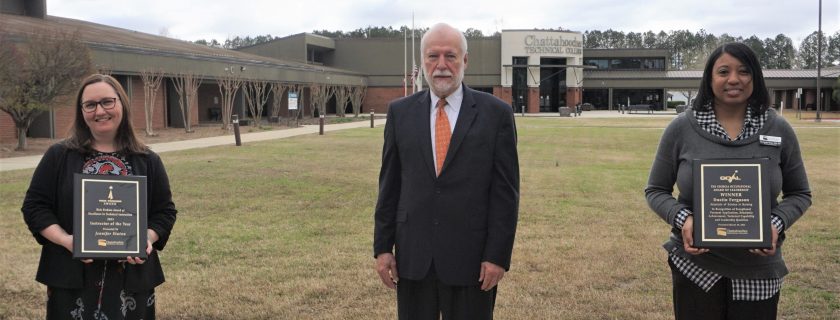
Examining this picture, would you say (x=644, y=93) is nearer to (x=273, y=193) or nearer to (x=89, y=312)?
(x=273, y=193)

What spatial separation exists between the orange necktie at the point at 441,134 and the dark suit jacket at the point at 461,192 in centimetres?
4

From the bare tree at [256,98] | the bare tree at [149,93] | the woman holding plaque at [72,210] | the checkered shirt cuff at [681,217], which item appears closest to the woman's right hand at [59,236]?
the woman holding plaque at [72,210]

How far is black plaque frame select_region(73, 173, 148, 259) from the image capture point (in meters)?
2.90

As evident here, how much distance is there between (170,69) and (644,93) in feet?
186

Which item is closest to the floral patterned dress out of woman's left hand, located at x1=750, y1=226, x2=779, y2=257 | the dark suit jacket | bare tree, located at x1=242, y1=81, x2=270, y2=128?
the dark suit jacket

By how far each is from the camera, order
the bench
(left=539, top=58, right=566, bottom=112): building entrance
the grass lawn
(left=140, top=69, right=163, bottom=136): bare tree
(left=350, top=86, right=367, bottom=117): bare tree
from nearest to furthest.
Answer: the grass lawn → (left=140, top=69, right=163, bottom=136): bare tree → (left=350, top=86, right=367, bottom=117): bare tree → the bench → (left=539, top=58, right=566, bottom=112): building entrance

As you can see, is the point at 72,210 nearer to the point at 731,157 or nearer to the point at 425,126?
the point at 425,126

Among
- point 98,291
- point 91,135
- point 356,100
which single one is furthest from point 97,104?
point 356,100

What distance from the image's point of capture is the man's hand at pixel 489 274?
10.1 ft

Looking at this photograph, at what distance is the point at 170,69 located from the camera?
35.1 m

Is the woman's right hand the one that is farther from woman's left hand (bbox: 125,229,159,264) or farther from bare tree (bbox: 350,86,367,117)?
bare tree (bbox: 350,86,367,117)

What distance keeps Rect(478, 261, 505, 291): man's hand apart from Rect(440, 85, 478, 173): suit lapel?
46 cm

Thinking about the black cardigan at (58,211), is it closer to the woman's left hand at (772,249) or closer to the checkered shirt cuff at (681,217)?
the checkered shirt cuff at (681,217)

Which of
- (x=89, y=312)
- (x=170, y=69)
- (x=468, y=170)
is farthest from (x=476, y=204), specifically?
(x=170, y=69)
